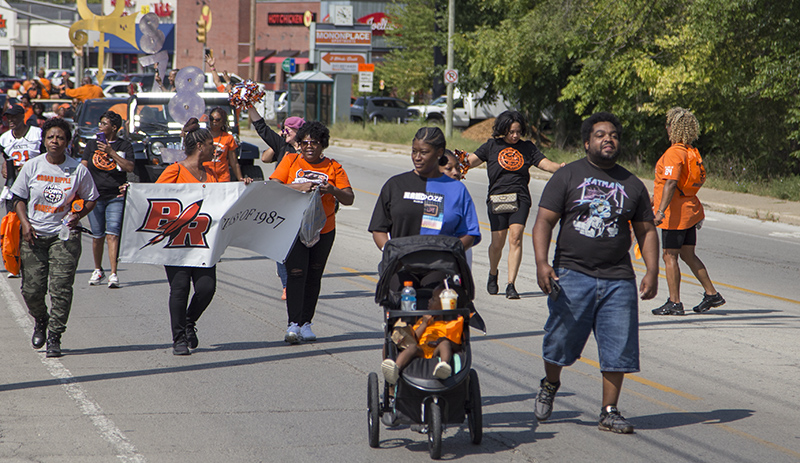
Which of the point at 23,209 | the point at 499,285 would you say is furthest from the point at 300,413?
the point at 499,285

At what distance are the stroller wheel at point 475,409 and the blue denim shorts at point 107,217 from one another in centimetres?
608

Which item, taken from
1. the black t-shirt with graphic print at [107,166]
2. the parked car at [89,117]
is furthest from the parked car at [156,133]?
the black t-shirt with graphic print at [107,166]

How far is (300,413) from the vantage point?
5.54 meters

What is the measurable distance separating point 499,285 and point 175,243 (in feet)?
13.9

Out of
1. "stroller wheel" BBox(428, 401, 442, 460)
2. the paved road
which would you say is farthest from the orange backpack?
"stroller wheel" BBox(428, 401, 442, 460)

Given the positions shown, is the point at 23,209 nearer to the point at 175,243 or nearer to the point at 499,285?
the point at 175,243

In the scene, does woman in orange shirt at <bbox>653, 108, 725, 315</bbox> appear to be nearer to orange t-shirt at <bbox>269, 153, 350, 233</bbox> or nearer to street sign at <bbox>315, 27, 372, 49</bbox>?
orange t-shirt at <bbox>269, 153, 350, 233</bbox>

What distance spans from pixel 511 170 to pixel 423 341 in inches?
179

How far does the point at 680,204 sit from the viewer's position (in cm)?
866

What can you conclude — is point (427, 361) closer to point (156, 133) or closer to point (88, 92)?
point (156, 133)

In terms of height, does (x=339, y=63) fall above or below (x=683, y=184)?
above

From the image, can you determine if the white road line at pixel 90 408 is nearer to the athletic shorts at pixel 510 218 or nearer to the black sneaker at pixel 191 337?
the black sneaker at pixel 191 337

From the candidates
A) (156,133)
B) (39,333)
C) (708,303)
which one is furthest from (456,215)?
(156,133)

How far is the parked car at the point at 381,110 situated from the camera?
4512cm
